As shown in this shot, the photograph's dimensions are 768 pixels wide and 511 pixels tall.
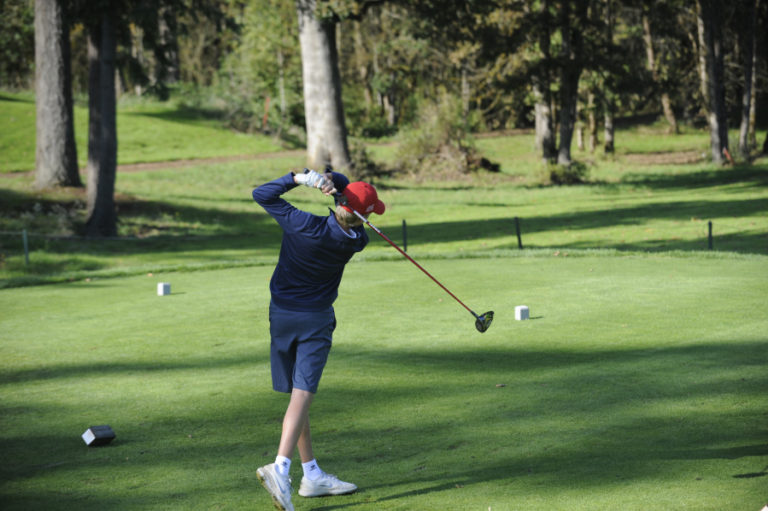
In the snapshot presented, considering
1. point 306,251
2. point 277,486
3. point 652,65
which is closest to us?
point 277,486

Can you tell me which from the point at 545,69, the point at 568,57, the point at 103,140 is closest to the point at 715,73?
the point at 568,57

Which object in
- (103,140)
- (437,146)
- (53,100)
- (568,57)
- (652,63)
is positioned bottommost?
(437,146)

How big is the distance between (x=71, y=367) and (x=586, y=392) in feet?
16.8

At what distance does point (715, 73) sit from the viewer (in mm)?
44062

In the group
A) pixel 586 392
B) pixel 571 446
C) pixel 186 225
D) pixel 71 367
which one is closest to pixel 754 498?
pixel 571 446

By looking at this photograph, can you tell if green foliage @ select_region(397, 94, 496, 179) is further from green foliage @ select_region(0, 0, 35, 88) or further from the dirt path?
green foliage @ select_region(0, 0, 35, 88)

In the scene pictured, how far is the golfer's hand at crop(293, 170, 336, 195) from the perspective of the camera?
524 centimetres

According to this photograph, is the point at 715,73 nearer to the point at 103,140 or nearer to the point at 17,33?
the point at 103,140

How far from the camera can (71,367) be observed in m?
8.90

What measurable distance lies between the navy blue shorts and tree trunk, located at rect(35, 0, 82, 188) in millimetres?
26238

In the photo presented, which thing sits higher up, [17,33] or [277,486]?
[17,33]

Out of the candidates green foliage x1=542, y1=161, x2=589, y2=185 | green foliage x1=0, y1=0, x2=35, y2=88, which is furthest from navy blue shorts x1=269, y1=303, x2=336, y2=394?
green foliage x1=0, y1=0, x2=35, y2=88

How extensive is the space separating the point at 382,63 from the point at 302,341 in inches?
2563

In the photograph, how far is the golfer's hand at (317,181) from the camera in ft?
17.2
